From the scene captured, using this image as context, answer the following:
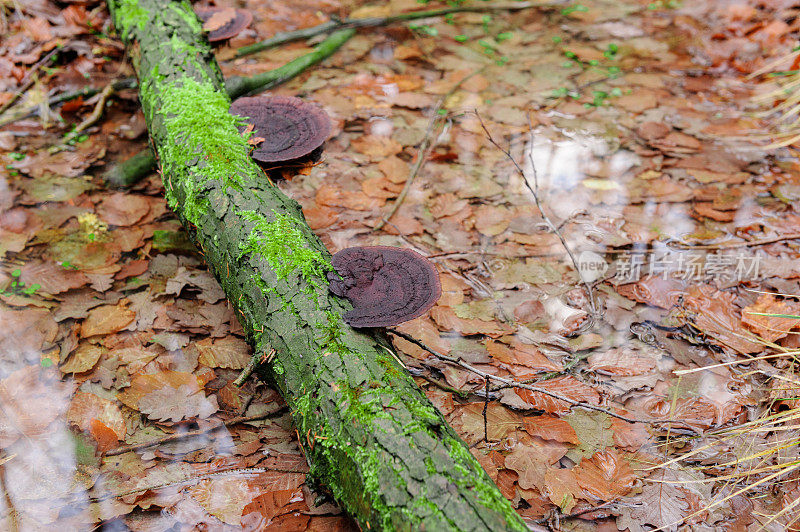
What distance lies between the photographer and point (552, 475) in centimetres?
213

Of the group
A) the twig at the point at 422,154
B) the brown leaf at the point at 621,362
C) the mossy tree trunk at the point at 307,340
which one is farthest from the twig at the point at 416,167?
the brown leaf at the point at 621,362

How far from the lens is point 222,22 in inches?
138

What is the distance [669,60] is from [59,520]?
18.2 feet

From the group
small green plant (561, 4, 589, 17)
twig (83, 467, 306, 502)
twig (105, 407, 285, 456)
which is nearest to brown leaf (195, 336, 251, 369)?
twig (105, 407, 285, 456)

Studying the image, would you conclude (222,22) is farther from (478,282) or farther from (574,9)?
(574,9)

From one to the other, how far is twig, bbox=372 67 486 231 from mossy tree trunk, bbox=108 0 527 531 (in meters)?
0.98

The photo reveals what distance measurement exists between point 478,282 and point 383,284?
109cm

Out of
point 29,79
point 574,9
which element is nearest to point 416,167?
point 29,79

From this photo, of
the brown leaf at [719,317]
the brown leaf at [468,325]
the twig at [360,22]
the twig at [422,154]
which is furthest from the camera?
the twig at [360,22]

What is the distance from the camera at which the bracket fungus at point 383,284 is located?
1.93m

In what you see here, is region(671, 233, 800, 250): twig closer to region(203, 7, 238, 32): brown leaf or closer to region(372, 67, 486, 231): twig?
region(372, 67, 486, 231): twig

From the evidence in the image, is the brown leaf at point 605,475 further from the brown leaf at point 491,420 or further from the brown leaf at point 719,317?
the brown leaf at point 719,317

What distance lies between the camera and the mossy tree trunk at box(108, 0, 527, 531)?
1603 millimetres

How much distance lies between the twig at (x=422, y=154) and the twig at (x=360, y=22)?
120cm
